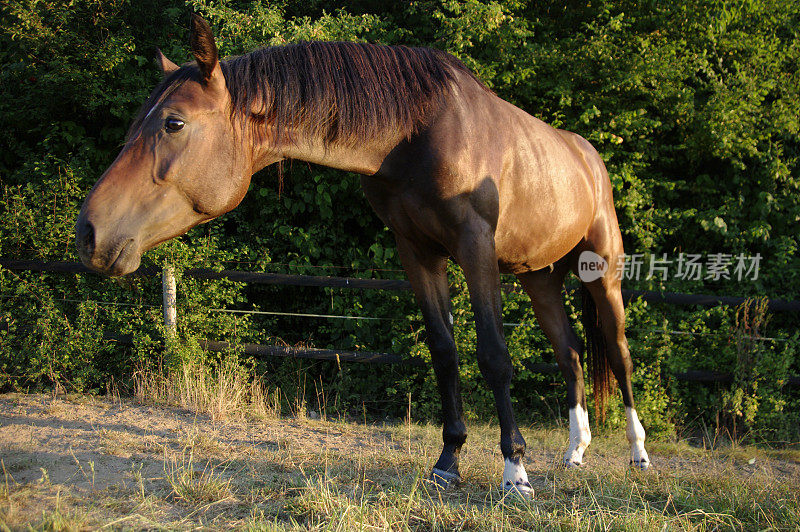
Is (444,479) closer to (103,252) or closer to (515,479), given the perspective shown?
(515,479)

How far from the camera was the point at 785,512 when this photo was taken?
8.41 ft

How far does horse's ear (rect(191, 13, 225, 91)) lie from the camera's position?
7.83 feet

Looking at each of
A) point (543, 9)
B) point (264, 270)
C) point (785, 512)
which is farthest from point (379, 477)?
point (543, 9)

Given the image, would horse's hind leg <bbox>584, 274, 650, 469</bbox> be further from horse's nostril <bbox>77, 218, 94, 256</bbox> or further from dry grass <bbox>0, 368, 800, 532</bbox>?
horse's nostril <bbox>77, 218, 94, 256</bbox>

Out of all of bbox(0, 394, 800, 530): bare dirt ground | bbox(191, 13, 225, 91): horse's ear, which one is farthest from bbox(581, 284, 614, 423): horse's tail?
bbox(191, 13, 225, 91): horse's ear

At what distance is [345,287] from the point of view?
19.6ft

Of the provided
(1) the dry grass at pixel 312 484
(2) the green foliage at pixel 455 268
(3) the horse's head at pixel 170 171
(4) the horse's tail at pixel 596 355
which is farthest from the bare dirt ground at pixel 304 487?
(2) the green foliage at pixel 455 268

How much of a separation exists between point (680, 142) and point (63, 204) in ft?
22.8

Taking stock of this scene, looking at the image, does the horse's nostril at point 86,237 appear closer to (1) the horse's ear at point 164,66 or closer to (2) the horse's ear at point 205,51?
(2) the horse's ear at point 205,51

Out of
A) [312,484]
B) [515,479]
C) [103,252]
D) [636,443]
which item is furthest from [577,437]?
[103,252]

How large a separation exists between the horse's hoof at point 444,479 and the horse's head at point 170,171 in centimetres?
175

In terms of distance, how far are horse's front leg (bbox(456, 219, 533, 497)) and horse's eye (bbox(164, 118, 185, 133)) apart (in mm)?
1384

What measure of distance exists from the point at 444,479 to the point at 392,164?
167 cm

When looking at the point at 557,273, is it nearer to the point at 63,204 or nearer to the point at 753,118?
the point at 753,118
